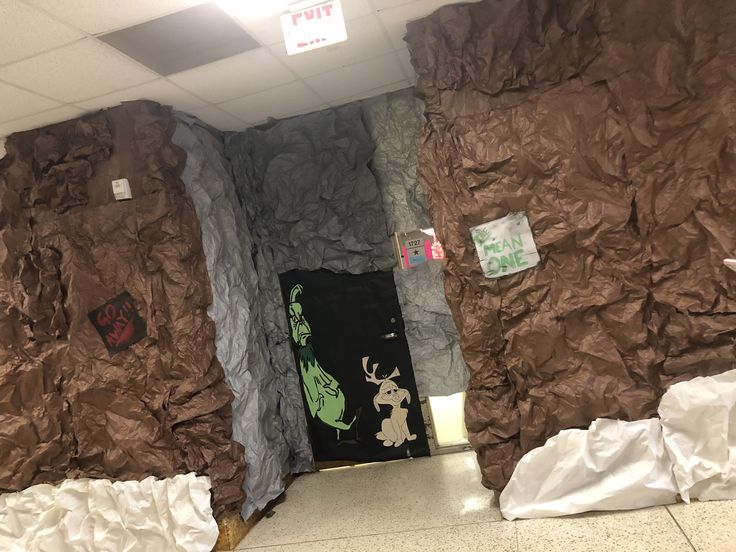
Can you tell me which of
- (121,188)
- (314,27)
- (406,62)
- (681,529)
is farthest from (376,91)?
(681,529)

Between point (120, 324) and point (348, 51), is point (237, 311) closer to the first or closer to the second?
point (120, 324)

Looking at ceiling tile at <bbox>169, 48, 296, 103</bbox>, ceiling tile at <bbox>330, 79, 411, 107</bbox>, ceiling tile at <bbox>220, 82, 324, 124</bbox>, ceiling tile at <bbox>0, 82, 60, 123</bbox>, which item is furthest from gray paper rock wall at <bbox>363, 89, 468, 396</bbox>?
ceiling tile at <bbox>0, 82, 60, 123</bbox>

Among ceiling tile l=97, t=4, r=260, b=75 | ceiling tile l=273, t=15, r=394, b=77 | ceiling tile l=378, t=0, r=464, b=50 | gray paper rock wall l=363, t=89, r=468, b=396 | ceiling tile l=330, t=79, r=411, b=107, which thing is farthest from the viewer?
gray paper rock wall l=363, t=89, r=468, b=396

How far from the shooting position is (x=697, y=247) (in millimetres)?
2057

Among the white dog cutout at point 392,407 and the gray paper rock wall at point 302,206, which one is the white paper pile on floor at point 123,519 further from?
the white dog cutout at point 392,407

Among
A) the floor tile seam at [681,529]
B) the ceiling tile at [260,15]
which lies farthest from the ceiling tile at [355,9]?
the floor tile seam at [681,529]

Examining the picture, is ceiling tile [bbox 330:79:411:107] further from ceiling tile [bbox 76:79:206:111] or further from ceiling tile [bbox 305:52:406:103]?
ceiling tile [bbox 76:79:206:111]

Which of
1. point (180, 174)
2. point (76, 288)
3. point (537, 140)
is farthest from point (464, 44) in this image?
point (76, 288)

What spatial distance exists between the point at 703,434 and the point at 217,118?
3.00 metres

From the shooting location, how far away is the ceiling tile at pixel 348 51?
224 cm

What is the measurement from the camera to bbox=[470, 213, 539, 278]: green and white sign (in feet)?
7.23

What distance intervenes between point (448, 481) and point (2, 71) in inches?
118

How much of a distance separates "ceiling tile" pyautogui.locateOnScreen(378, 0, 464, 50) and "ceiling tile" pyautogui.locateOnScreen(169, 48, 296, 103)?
57 cm

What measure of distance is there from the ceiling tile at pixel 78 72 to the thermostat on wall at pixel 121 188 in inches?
16.6
